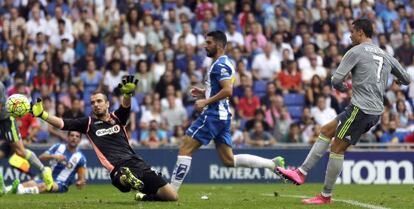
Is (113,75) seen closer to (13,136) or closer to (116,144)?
(13,136)

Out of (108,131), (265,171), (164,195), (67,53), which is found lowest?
(265,171)

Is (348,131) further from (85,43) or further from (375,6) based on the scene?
(375,6)

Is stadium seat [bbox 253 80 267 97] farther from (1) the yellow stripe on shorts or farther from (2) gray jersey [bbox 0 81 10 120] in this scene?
(1) the yellow stripe on shorts

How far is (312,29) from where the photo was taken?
29.2m

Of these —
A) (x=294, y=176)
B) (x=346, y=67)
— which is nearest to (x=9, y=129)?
(x=294, y=176)

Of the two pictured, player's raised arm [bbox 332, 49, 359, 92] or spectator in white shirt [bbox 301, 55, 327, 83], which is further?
spectator in white shirt [bbox 301, 55, 327, 83]

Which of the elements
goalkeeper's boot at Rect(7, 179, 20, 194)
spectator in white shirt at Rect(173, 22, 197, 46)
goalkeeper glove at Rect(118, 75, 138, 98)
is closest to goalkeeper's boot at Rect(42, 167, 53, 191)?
goalkeeper's boot at Rect(7, 179, 20, 194)

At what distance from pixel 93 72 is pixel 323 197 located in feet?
44.0

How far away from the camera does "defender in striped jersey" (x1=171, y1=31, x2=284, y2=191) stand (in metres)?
14.8

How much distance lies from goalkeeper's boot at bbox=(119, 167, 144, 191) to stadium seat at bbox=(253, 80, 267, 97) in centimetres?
1318

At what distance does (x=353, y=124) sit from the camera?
13828mm

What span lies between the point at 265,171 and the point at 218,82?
947 cm

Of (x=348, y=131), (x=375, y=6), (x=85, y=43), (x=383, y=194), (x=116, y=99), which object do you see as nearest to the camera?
(x=348, y=131)

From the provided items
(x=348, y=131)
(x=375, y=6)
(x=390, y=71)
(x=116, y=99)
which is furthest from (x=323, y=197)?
(x=375, y=6)
